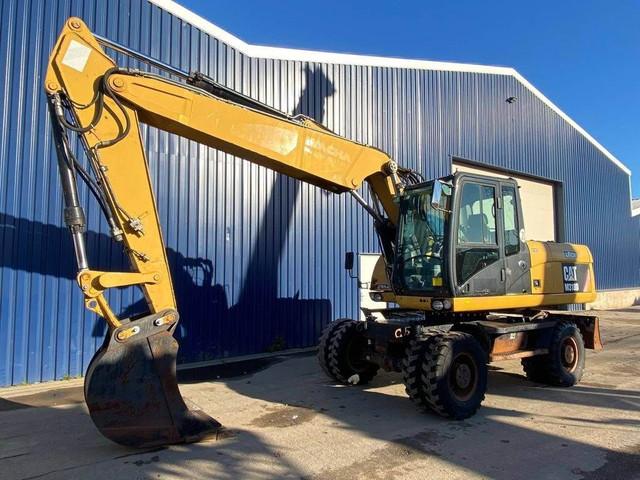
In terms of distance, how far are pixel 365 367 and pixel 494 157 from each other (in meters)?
12.2

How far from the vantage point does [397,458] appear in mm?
4918

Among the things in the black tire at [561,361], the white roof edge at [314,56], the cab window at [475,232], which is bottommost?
the black tire at [561,361]

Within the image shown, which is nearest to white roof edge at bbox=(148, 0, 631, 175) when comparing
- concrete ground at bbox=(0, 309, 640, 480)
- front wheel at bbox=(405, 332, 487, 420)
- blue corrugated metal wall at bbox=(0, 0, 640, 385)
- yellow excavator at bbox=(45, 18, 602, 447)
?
blue corrugated metal wall at bbox=(0, 0, 640, 385)

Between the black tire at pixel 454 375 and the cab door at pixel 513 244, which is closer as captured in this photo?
the black tire at pixel 454 375

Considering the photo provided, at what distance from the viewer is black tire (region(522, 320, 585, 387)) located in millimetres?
7906

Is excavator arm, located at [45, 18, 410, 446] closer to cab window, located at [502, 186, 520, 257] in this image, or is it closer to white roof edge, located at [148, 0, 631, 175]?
cab window, located at [502, 186, 520, 257]

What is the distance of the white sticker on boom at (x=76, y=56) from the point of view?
207 inches

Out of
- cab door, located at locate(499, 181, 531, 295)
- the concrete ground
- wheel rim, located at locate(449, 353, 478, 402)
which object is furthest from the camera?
cab door, located at locate(499, 181, 531, 295)

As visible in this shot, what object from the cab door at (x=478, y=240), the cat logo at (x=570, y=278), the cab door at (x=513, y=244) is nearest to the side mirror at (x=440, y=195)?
the cab door at (x=478, y=240)

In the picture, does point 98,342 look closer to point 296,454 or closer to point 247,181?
point 247,181

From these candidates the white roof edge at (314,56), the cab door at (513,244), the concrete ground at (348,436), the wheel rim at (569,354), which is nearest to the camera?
the concrete ground at (348,436)

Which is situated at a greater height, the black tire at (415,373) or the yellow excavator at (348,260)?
the yellow excavator at (348,260)

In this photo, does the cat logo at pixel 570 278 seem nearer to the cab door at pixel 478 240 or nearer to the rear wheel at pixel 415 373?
the cab door at pixel 478 240

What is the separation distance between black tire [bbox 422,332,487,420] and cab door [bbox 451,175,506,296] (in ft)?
2.50
